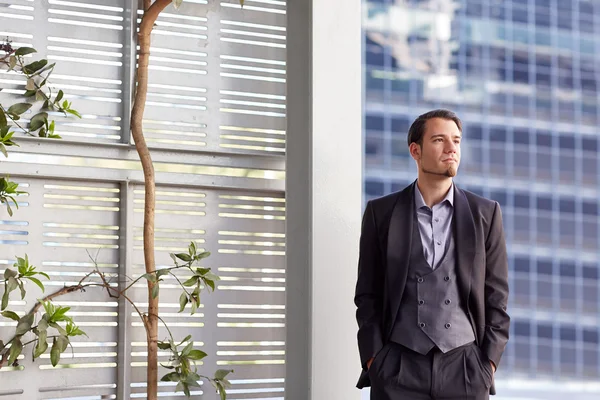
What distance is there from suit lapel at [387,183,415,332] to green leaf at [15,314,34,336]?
3.86ft

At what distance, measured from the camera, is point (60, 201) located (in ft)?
10.1

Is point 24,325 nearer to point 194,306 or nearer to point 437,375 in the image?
point 194,306

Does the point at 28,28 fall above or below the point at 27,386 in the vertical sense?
above

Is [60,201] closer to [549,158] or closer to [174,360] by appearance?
[174,360]

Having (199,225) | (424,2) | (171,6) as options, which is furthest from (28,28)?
(424,2)

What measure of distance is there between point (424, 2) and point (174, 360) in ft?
107

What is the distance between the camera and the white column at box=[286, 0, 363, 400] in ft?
10.4

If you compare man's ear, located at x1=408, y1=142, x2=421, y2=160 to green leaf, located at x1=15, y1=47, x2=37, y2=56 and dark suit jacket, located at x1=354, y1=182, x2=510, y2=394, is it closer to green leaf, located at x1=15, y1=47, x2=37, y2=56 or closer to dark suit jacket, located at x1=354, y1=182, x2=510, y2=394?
dark suit jacket, located at x1=354, y1=182, x2=510, y2=394

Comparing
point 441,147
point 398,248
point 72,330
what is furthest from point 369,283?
point 72,330

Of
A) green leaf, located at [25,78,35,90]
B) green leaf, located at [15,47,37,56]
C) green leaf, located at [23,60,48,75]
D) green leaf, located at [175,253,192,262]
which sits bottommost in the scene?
green leaf, located at [175,253,192,262]

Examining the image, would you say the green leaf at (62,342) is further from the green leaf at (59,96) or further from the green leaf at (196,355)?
the green leaf at (59,96)

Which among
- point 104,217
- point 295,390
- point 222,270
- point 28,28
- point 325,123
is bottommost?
point 295,390

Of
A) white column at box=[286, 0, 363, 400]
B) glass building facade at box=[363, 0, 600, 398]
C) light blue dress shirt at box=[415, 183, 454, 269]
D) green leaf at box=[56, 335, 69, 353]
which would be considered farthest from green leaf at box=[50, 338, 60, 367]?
glass building facade at box=[363, 0, 600, 398]

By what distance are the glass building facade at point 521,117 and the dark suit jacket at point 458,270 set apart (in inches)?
1129
